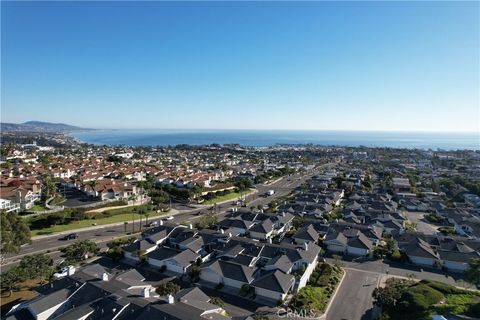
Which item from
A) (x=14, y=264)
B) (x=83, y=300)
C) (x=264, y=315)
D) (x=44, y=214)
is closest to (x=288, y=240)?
(x=264, y=315)

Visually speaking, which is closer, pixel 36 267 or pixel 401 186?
pixel 36 267

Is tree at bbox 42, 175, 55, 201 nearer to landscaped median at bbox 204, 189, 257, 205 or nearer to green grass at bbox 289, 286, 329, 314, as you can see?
landscaped median at bbox 204, 189, 257, 205

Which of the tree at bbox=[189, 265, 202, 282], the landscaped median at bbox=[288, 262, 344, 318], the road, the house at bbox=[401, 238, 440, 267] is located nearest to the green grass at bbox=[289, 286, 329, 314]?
the landscaped median at bbox=[288, 262, 344, 318]

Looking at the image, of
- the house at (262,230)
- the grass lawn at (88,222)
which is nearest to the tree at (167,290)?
the house at (262,230)

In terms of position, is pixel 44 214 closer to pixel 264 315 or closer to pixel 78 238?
pixel 78 238

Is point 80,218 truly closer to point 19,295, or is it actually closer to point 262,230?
point 19,295

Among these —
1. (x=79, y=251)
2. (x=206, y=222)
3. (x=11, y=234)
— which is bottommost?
(x=206, y=222)

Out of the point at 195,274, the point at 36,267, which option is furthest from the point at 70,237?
the point at 195,274
